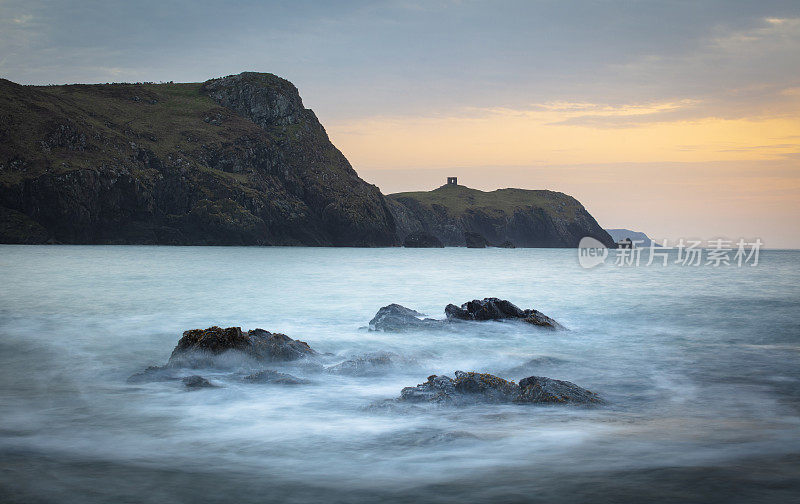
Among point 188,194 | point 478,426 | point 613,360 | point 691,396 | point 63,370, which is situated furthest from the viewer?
point 188,194

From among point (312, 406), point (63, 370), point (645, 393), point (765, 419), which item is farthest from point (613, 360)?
point (63, 370)

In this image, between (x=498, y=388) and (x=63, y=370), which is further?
(x=63, y=370)

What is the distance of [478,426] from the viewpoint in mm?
9703

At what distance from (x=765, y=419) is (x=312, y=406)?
786 cm

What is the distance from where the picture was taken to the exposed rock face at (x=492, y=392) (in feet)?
36.7

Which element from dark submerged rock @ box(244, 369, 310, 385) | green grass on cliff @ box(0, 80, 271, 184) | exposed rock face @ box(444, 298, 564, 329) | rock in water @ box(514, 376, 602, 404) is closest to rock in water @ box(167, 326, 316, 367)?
dark submerged rock @ box(244, 369, 310, 385)

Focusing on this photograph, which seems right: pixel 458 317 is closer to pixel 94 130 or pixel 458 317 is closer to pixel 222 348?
pixel 222 348

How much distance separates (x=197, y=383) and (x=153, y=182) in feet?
509

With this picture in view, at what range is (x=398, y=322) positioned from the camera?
72.9 ft

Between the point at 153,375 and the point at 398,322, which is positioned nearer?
the point at 153,375

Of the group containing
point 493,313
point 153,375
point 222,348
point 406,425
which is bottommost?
point 153,375

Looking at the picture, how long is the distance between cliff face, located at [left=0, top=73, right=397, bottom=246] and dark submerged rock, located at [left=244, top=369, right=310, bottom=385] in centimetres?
13463

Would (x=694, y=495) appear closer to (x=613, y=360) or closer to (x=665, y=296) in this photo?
(x=613, y=360)

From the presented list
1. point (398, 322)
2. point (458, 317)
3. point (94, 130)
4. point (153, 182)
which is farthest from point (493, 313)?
point (94, 130)
